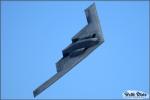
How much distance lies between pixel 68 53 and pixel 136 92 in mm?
7677

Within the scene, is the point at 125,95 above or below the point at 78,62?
below

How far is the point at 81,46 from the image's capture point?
91.2 feet

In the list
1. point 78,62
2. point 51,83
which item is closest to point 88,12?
point 78,62

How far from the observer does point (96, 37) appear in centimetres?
2730

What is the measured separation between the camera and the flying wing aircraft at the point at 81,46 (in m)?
26.4

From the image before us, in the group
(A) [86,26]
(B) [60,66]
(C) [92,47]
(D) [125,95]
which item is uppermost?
(A) [86,26]

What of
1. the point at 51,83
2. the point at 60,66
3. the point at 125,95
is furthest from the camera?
the point at 60,66

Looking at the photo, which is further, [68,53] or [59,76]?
[68,53]

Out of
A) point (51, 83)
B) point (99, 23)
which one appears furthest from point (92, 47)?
point (51, 83)

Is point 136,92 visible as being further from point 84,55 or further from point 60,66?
point 60,66

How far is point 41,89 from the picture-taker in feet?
86.0

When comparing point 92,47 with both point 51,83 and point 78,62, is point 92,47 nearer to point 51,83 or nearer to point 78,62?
point 78,62

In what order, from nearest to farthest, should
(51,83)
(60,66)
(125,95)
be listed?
(125,95) < (51,83) < (60,66)

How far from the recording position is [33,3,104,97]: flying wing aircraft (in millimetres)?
26391
